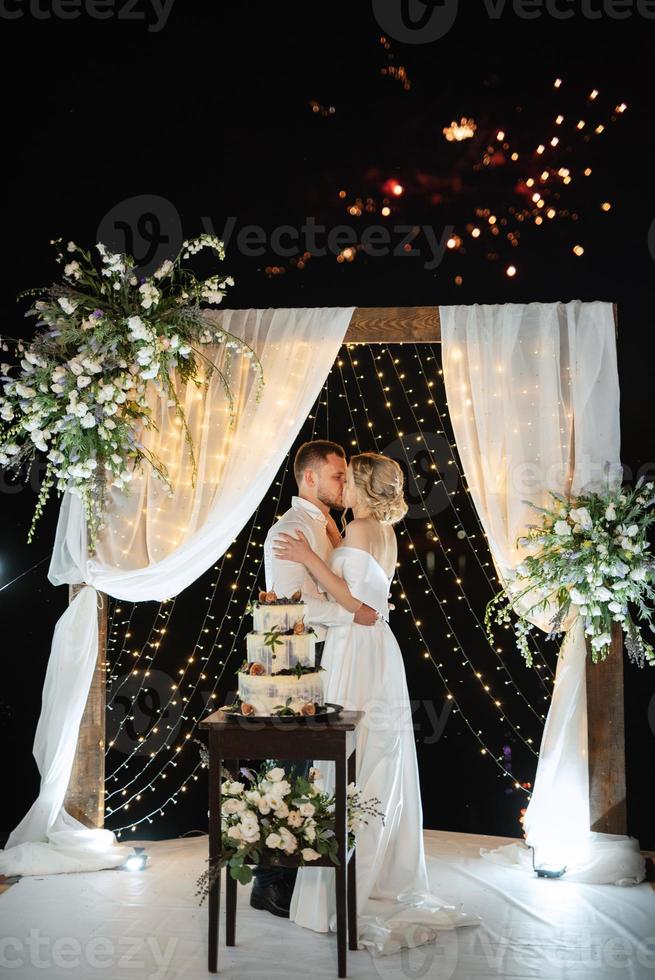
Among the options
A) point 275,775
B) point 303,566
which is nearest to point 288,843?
point 275,775

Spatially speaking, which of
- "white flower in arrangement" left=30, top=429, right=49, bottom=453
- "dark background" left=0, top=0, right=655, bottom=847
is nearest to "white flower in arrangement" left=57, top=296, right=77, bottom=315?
"white flower in arrangement" left=30, top=429, right=49, bottom=453

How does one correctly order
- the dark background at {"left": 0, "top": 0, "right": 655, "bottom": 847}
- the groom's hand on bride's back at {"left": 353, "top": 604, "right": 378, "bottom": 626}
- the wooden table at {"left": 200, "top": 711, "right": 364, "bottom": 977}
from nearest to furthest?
the wooden table at {"left": 200, "top": 711, "right": 364, "bottom": 977}
the groom's hand on bride's back at {"left": 353, "top": 604, "right": 378, "bottom": 626}
the dark background at {"left": 0, "top": 0, "right": 655, "bottom": 847}

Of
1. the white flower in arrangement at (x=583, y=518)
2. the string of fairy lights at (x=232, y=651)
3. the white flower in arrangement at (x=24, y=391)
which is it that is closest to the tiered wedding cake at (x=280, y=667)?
the white flower in arrangement at (x=583, y=518)

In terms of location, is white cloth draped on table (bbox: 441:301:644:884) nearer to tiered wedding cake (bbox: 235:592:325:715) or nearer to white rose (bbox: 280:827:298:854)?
tiered wedding cake (bbox: 235:592:325:715)

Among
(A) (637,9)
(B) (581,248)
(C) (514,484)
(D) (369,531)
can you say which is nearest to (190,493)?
(D) (369,531)

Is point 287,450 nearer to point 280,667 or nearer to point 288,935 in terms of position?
point 280,667

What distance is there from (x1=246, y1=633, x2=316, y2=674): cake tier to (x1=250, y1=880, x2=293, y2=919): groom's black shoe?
105 centimetres

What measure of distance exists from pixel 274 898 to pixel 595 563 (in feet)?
6.11

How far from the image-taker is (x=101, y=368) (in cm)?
424

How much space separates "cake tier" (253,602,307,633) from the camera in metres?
3.40

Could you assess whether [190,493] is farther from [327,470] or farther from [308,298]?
[308,298]

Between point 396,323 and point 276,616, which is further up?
point 396,323

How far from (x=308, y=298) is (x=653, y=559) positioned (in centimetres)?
209

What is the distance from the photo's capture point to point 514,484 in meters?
4.52
